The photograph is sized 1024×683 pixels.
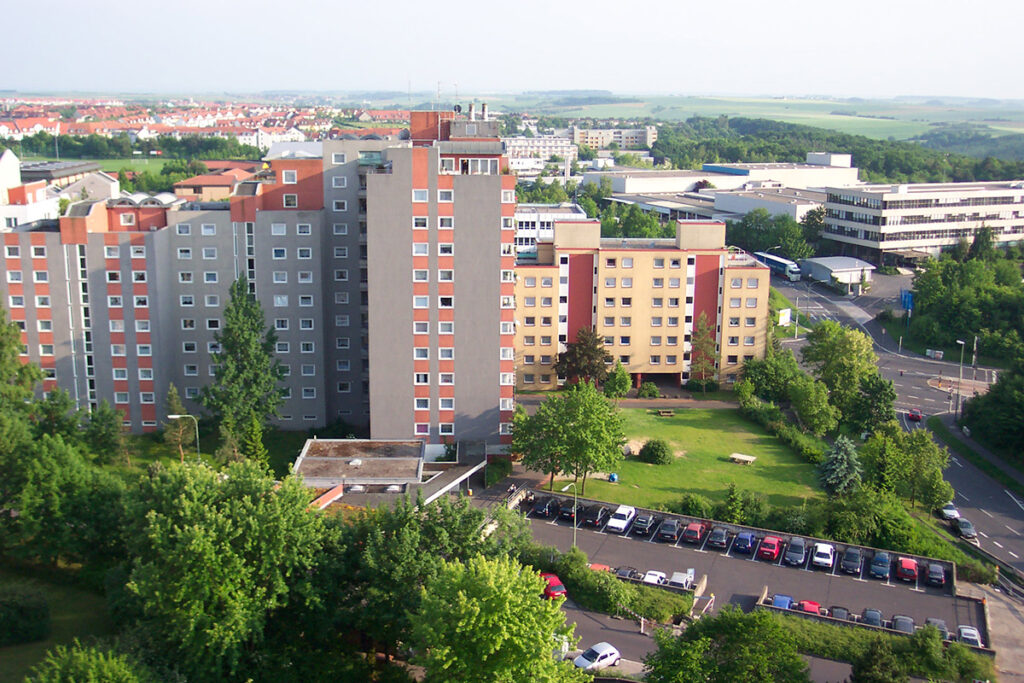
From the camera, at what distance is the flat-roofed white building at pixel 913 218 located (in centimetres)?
9138

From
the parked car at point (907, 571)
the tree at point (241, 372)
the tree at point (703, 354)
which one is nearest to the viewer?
the parked car at point (907, 571)

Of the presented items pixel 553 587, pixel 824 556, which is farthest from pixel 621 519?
A: pixel 824 556

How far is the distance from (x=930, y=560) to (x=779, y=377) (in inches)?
794

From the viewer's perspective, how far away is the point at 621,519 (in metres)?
37.7

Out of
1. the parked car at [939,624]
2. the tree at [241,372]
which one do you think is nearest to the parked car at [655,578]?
the parked car at [939,624]

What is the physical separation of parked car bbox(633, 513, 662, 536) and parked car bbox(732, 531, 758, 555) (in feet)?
10.7

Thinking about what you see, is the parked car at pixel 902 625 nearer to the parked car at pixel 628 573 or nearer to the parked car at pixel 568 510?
the parked car at pixel 628 573

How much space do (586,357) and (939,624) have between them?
25.5m

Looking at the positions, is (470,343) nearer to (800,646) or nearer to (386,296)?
(386,296)

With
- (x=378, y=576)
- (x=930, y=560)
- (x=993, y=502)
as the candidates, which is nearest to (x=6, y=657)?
(x=378, y=576)

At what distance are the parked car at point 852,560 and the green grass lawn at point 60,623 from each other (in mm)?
24619

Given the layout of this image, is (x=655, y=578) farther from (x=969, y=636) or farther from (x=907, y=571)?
(x=969, y=636)

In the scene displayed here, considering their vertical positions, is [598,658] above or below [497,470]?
below

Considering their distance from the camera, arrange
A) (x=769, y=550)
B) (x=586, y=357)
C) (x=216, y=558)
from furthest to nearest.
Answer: (x=586, y=357) → (x=769, y=550) → (x=216, y=558)
